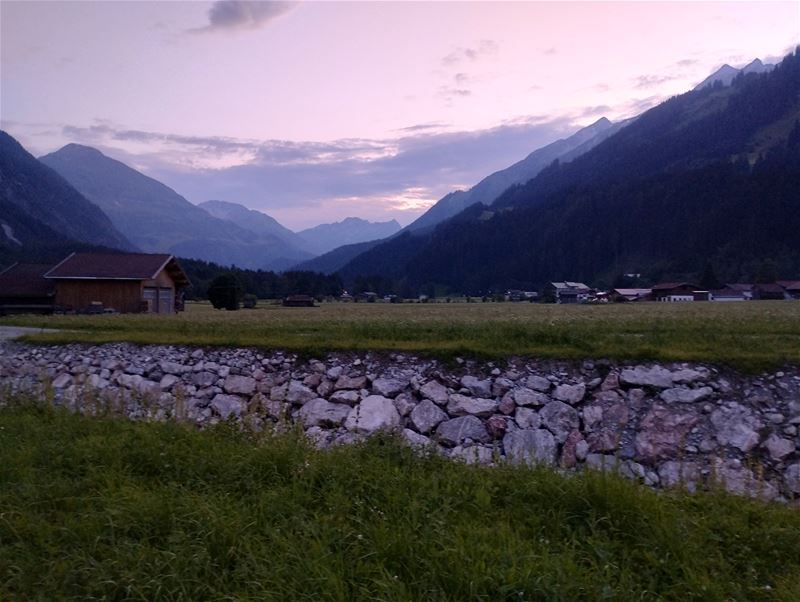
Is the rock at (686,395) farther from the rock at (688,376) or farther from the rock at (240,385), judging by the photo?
the rock at (240,385)

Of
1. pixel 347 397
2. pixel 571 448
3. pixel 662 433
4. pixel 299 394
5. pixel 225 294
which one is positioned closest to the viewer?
pixel 662 433

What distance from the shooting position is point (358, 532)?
4.09 m

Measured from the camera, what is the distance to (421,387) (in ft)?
37.3

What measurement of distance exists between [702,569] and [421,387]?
309 inches

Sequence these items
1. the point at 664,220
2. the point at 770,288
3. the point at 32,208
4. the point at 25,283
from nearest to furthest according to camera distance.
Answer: the point at 25,283, the point at 770,288, the point at 664,220, the point at 32,208

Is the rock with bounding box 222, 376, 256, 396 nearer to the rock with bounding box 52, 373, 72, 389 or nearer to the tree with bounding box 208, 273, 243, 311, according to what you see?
the rock with bounding box 52, 373, 72, 389

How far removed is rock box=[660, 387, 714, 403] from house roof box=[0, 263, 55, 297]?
39803 mm

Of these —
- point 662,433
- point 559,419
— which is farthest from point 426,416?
point 662,433

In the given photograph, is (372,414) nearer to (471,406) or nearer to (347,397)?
(347,397)

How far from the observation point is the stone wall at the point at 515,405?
8.91 m

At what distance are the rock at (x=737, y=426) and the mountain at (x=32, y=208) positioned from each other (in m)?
150

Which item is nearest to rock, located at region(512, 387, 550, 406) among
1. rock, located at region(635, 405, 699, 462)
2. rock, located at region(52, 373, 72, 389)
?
rock, located at region(635, 405, 699, 462)

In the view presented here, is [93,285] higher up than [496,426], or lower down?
higher up

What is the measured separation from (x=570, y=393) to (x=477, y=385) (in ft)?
5.77
